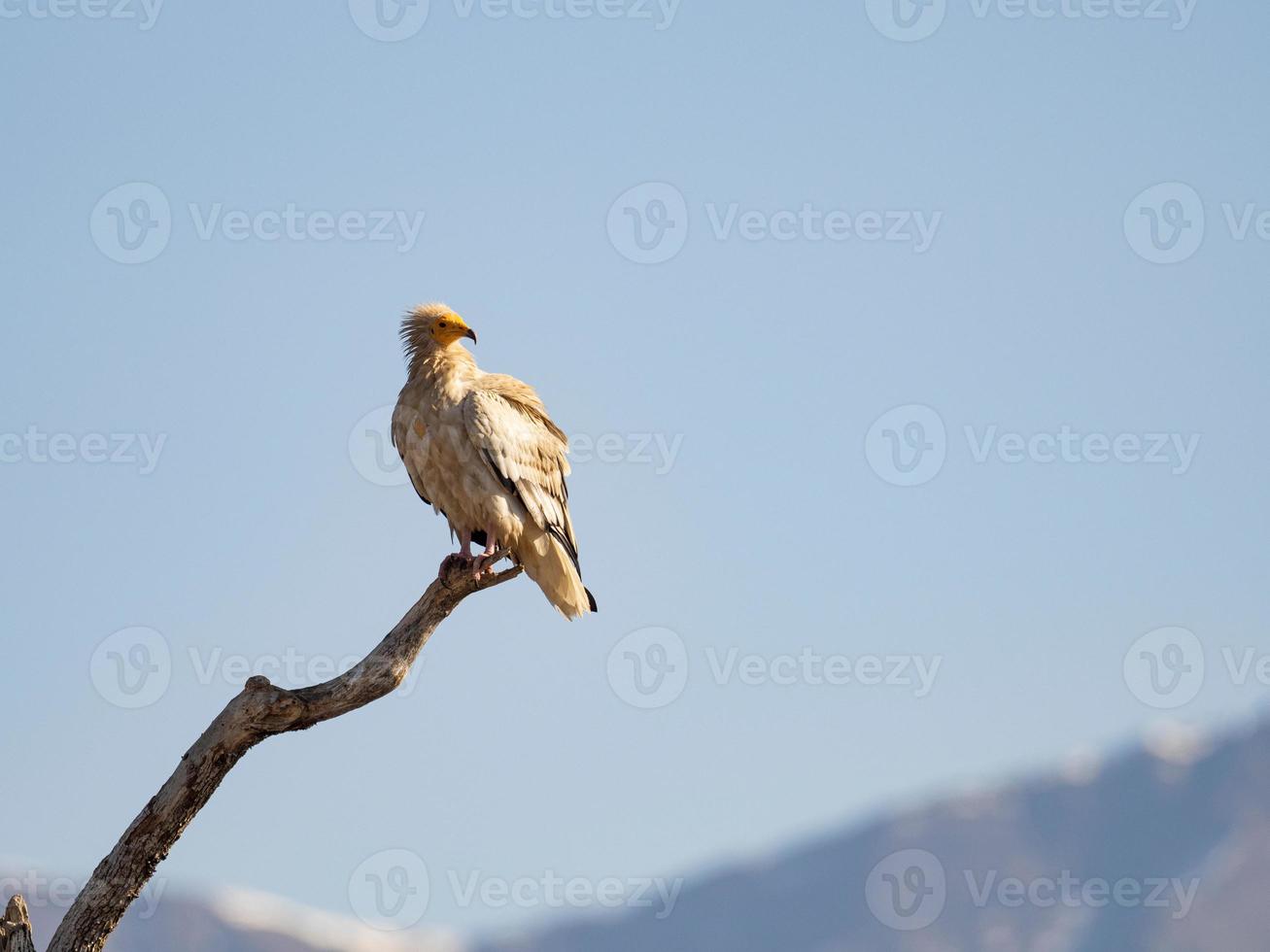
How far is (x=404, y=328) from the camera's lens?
14422mm

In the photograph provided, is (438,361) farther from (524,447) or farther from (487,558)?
(487,558)

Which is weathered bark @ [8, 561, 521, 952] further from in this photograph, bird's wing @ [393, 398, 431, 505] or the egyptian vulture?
bird's wing @ [393, 398, 431, 505]

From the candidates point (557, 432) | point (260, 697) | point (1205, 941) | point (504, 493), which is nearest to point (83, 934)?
point (260, 697)

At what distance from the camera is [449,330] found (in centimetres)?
1416

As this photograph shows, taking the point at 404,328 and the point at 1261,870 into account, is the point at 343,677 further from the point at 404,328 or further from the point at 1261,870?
the point at 1261,870

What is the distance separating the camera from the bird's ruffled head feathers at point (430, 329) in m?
14.2

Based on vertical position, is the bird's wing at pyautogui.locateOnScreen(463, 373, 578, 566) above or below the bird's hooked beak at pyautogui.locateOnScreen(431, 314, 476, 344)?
below

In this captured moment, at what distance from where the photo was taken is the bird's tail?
13844 mm

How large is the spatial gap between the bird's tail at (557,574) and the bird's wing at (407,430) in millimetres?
1016

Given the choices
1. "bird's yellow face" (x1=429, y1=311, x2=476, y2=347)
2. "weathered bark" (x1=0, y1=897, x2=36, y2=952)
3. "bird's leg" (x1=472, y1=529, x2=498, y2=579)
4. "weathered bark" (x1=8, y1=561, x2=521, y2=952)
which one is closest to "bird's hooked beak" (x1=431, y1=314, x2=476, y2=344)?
"bird's yellow face" (x1=429, y1=311, x2=476, y2=347)

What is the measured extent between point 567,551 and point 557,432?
114 centimetres

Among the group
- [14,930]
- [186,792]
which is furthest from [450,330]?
[14,930]

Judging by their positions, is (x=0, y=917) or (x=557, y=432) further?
(x=557, y=432)

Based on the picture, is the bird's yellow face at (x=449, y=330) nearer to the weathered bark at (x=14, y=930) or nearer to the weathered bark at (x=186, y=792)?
the weathered bark at (x=186, y=792)
